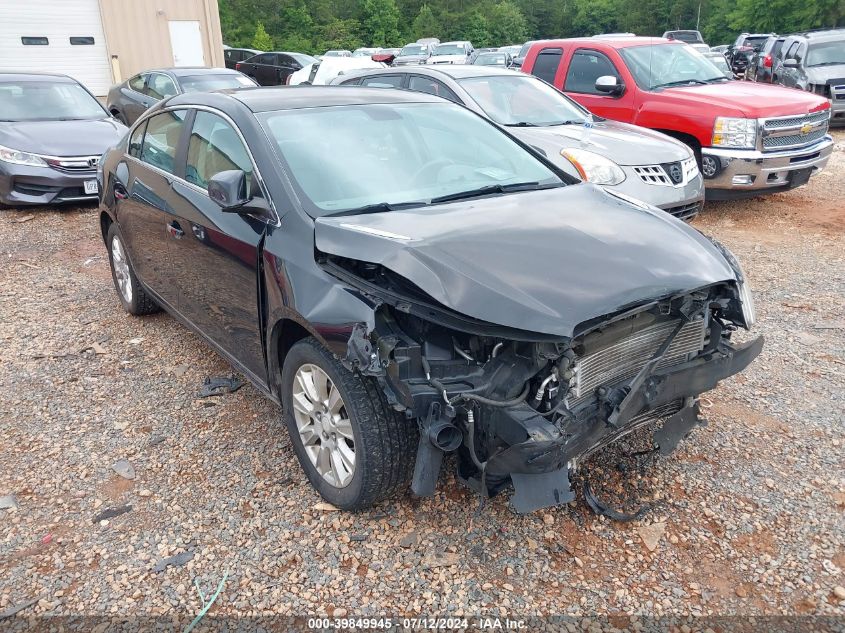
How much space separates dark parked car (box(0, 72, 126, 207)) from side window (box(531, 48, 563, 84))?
5.69 metres

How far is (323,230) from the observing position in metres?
2.89

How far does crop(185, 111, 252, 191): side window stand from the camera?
3480 mm

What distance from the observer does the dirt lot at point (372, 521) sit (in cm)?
260

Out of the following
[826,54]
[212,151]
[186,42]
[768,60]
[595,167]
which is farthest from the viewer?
[186,42]

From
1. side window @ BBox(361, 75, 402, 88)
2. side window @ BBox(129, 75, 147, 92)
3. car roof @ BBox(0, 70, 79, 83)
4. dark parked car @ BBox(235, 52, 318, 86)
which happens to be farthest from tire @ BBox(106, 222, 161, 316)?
dark parked car @ BBox(235, 52, 318, 86)

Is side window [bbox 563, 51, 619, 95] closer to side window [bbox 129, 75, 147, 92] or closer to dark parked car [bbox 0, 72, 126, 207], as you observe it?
dark parked car [bbox 0, 72, 126, 207]

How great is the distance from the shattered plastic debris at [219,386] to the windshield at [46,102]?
21.7ft

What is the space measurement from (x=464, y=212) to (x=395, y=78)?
5343 mm

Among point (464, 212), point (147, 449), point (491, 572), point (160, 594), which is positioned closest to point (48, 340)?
point (147, 449)

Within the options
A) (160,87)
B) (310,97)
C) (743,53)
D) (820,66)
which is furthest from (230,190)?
(743,53)

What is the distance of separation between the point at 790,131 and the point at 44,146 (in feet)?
28.7

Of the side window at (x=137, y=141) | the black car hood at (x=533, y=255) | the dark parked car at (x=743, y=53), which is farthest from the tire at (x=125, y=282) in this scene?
the dark parked car at (x=743, y=53)

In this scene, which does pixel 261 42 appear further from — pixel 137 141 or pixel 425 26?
pixel 137 141

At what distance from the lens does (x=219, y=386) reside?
167 inches
